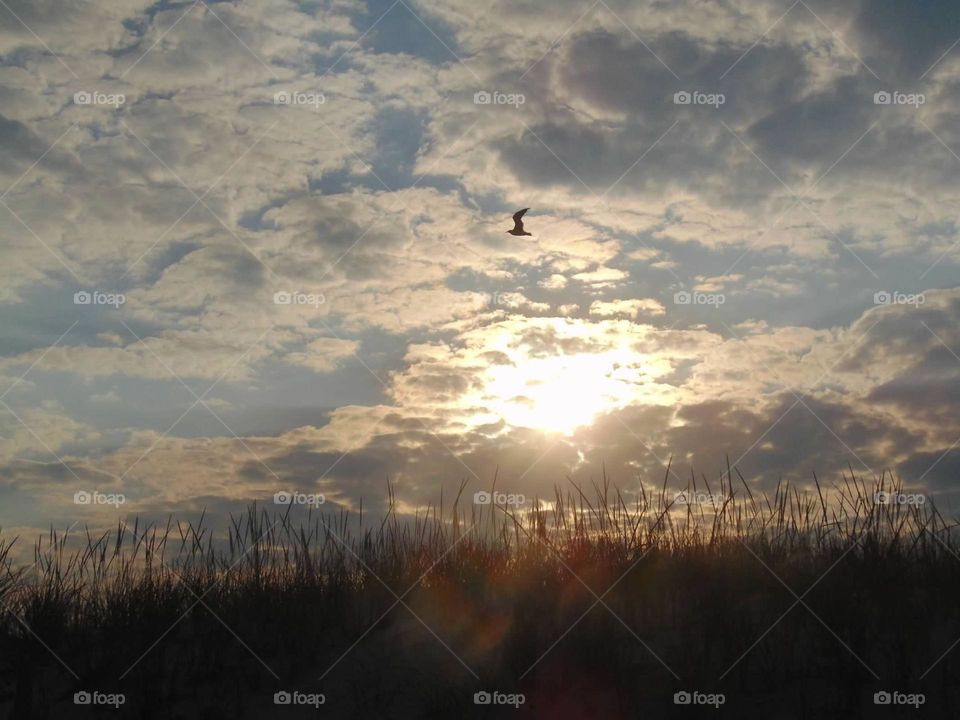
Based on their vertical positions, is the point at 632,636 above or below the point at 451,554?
below

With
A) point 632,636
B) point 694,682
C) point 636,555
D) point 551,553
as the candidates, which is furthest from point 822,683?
point 551,553

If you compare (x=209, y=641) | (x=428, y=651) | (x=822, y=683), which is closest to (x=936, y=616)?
(x=822, y=683)

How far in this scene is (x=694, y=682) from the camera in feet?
24.7

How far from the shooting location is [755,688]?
7617 millimetres

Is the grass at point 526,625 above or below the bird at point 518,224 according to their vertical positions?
below

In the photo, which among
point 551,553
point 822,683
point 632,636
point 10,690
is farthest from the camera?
point 551,553

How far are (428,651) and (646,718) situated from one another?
2.22m

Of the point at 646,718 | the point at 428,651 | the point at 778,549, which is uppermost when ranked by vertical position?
the point at 778,549

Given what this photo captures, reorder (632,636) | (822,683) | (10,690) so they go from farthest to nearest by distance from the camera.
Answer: (10,690) → (632,636) → (822,683)

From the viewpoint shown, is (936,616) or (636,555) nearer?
(936,616)

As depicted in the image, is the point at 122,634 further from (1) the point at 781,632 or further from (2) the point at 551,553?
(1) the point at 781,632

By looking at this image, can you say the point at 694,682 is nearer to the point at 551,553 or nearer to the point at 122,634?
the point at 551,553

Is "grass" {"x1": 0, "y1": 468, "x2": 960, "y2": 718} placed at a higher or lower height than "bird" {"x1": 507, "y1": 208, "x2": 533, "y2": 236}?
lower

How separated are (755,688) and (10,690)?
7.21 metres
